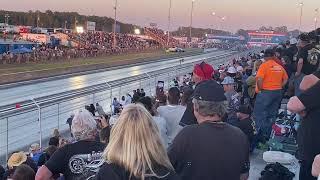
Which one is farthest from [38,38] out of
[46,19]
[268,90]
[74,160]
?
[74,160]

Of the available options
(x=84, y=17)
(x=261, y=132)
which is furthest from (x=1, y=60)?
(x=84, y=17)

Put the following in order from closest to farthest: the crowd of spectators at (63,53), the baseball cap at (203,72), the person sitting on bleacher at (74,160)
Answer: the person sitting on bleacher at (74,160)
the baseball cap at (203,72)
the crowd of spectators at (63,53)

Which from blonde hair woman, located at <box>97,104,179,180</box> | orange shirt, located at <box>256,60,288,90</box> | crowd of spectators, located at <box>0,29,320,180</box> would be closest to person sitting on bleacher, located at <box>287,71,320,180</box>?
crowd of spectators, located at <box>0,29,320,180</box>

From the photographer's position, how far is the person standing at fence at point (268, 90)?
33.9 feet

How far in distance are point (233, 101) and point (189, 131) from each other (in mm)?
5639

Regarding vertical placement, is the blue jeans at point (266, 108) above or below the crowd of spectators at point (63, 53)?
above

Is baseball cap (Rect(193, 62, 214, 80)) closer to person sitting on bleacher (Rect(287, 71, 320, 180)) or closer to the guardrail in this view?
person sitting on bleacher (Rect(287, 71, 320, 180))

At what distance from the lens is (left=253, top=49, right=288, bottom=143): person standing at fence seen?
10328mm

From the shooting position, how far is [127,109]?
3.51 m

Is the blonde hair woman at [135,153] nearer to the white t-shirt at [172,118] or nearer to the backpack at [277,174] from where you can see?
the white t-shirt at [172,118]

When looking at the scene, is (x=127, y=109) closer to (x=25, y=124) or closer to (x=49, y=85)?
(x=25, y=124)

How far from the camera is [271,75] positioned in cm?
1033

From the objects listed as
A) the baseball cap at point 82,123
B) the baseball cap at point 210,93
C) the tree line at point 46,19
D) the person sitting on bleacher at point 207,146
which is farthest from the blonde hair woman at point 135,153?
the tree line at point 46,19

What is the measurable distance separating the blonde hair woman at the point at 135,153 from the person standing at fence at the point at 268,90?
7154 mm
